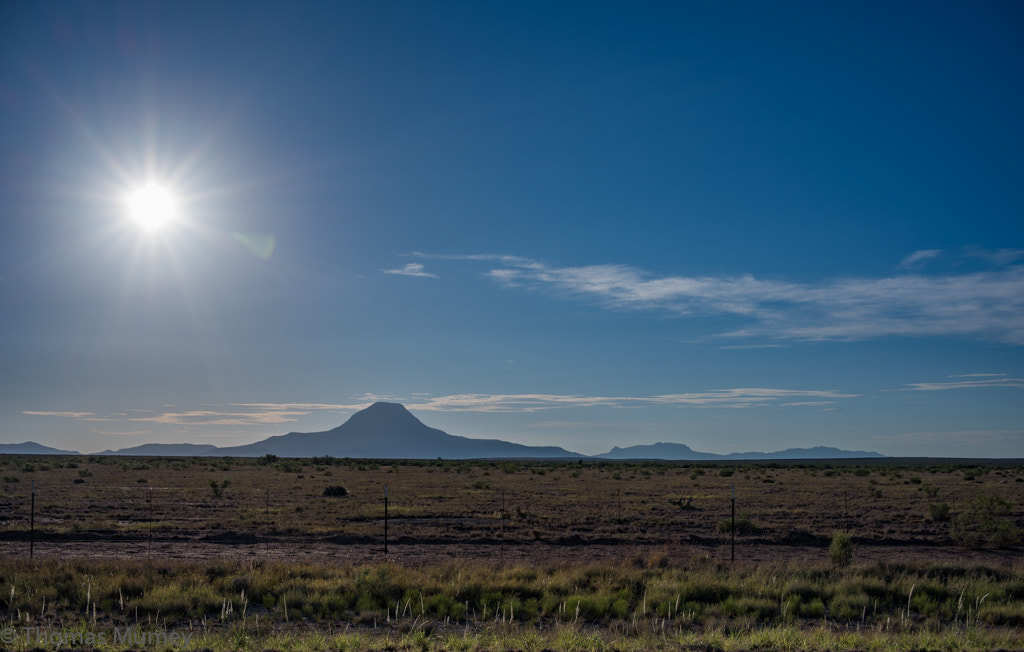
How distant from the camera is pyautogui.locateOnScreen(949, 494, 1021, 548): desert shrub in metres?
26.9

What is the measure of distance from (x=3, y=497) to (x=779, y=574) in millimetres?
41731

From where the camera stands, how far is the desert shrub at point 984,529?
26.9 m

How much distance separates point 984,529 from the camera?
2752 centimetres

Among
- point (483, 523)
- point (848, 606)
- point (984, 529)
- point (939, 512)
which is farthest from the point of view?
point (939, 512)

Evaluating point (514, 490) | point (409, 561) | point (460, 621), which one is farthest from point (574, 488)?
point (460, 621)

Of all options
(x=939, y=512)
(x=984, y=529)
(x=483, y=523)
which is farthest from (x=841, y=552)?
(x=939, y=512)

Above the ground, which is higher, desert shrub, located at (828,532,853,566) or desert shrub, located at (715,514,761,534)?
desert shrub, located at (828,532,853,566)

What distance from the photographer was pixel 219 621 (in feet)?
44.2

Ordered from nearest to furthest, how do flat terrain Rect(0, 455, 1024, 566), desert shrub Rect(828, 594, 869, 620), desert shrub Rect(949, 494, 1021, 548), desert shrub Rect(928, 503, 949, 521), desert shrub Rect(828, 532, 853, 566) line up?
desert shrub Rect(828, 594, 869, 620) < desert shrub Rect(828, 532, 853, 566) < flat terrain Rect(0, 455, 1024, 566) < desert shrub Rect(949, 494, 1021, 548) < desert shrub Rect(928, 503, 949, 521)

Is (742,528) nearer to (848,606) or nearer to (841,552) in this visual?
(841,552)

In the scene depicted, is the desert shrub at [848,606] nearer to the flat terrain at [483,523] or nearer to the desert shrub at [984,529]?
the flat terrain at [483,523]

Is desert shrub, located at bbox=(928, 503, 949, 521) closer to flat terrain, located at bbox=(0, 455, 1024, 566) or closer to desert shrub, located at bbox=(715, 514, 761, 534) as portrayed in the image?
flat terrain, located at bbox=(0, 455, 1024, 566)

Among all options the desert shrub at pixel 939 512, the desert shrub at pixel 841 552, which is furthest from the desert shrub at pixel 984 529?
the desert shrub at pixel 841 552

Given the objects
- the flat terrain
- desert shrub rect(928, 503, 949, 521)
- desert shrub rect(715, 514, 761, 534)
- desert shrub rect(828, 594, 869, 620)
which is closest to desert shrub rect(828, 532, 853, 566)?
the flat terrain
